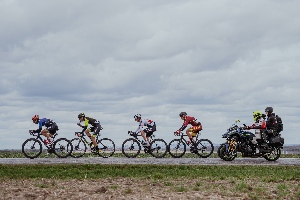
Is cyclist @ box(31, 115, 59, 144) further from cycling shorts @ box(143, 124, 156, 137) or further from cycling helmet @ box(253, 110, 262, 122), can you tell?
cycling helmet @ box(253, 110, 262, 122)

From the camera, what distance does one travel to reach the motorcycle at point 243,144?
2784cm

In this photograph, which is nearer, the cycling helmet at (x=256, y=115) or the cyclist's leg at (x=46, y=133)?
the cycling helmet at (x=256, y=115)

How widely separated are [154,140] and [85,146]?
4.24 metres

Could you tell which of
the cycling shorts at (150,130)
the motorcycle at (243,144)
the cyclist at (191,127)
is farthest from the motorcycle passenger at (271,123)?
the cycling shorts at (150,130)

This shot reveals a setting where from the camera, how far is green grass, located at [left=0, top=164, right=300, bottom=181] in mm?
18837

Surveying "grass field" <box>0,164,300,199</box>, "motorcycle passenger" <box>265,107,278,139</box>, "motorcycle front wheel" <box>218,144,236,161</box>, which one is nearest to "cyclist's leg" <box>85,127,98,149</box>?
"grass field" <box>0,164,300,199</box>

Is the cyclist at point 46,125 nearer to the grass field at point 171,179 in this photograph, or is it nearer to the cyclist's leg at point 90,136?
the cyclist's leg at point 90,136

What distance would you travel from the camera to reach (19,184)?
664 inches

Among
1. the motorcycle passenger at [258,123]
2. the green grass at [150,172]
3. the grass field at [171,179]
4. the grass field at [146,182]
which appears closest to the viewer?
the grass field at [146,182]

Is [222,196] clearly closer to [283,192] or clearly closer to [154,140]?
[283,192]

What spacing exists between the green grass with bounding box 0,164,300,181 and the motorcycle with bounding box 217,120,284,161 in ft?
14.9

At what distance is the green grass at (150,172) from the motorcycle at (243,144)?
4.55 metres

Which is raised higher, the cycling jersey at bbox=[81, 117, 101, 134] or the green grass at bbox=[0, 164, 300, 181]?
the cycling jersey at bbox=[81, 117, 101, 134]

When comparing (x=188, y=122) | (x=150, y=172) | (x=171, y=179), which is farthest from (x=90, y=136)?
(x=171, y=179)
